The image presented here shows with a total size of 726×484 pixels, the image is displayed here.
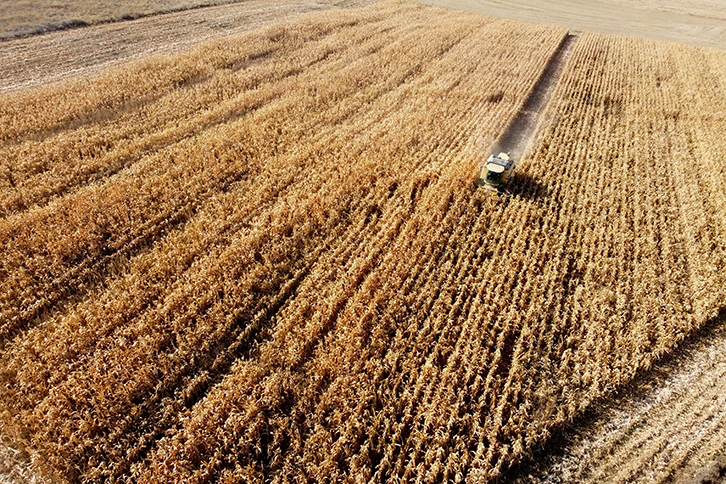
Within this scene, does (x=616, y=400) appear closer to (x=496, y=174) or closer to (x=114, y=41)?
(x=496, y=174)

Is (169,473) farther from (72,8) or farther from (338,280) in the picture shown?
(72,8)

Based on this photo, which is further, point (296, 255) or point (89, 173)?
point (89, 173)

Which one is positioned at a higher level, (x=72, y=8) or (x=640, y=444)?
(x=72, y=8)

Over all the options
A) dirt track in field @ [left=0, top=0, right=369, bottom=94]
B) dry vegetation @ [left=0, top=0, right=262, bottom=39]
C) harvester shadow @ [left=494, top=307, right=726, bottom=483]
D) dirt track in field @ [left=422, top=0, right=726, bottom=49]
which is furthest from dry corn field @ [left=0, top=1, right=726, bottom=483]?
dirt track in field @ [left=422, top=0, right=726, bottom=49]

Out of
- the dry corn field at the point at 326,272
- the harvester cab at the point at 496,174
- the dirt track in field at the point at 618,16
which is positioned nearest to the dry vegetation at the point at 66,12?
the dry corn field at the point at 326,272

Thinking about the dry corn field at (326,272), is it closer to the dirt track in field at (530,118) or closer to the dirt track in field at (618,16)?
the dirt track in field at (530,118)

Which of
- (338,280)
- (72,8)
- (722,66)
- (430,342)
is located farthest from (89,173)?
(722,66)

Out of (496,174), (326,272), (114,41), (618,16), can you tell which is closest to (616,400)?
(326,272)
